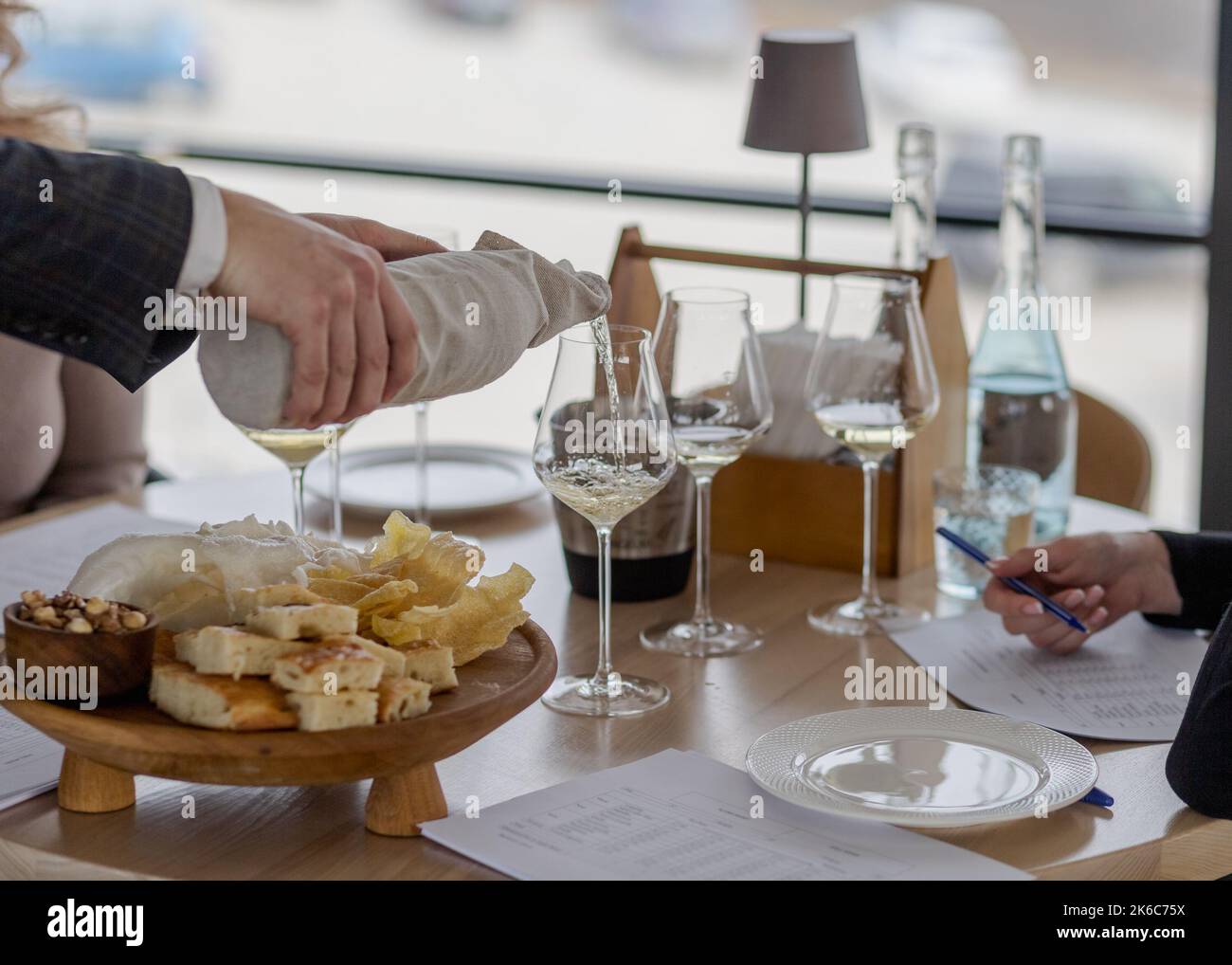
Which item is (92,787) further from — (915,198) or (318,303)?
(915,198)

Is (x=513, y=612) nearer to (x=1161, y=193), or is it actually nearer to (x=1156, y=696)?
(x=1156, y=696)

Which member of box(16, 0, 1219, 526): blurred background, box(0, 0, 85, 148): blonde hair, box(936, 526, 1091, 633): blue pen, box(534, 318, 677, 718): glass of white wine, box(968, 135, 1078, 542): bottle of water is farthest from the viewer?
box(16, 0, 1219, 526): blurred background

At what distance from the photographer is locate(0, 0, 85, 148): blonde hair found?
2.17m

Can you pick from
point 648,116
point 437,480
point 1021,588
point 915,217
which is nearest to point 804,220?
point 915,217

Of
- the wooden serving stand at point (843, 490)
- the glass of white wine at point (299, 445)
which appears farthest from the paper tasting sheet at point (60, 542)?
the wooden serving stand at point (843, 490)

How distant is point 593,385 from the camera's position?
3.89ft

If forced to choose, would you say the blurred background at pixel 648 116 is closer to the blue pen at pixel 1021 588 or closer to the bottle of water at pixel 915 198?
the bottle of water at pixel 915 198

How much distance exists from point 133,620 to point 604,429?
0.39 meters

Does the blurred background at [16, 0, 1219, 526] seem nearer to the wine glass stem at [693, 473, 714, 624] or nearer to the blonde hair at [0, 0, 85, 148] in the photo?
the blonde hair at [0, 0, 85, 148]

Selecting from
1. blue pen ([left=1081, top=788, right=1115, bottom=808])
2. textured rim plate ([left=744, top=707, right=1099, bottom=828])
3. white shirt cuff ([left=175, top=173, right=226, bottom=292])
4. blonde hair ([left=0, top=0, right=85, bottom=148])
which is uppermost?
blonde hair ([left=0, top=0, right=85, bottom=148])

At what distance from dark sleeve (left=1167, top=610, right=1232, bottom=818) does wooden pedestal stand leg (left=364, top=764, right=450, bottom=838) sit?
51cm

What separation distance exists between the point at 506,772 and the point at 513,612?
122 mm

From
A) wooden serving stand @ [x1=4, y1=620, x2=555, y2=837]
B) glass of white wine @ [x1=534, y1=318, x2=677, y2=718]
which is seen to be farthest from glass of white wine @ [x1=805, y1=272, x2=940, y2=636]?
wooden serving stand @ [x1=4, y1=620, x2=555, y2=837]

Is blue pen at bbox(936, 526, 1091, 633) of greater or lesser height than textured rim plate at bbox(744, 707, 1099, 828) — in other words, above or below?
above
